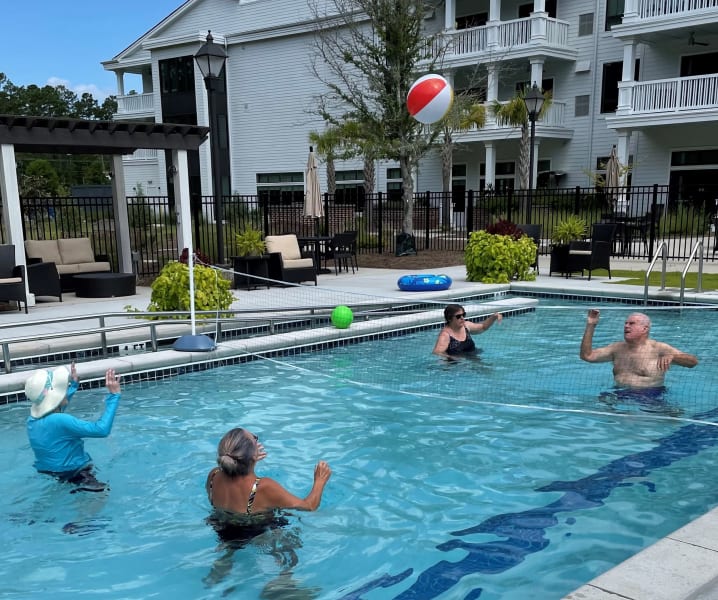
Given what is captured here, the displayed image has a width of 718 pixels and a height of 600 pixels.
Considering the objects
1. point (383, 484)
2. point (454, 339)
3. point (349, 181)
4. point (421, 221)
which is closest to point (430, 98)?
point (454, 339)

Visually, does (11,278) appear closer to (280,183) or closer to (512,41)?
(512,41)

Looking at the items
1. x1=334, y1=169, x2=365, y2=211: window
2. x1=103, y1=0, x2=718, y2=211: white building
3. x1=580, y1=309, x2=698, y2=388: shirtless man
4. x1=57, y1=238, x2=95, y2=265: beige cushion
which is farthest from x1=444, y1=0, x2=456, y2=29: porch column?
x1=580, y1=309, x2=698, y2=388: shirtless man

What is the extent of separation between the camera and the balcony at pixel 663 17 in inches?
897

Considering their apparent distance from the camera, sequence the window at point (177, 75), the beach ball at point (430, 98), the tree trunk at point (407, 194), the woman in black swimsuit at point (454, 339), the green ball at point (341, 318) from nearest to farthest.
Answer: the woman in black swimsuit at point (454, 339)
the green ball at point (341, 318)
the beach ball at point (430, 98)
the tree trunk at point (407, 194)
the window at point (177, 75)

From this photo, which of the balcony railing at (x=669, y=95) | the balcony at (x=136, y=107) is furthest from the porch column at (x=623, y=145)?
the balcony at (x=136, y=107)

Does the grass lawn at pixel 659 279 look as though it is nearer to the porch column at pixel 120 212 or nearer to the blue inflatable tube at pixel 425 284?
the blue inflatable tube at pixel 425 284

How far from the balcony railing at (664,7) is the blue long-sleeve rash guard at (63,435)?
24990 mm

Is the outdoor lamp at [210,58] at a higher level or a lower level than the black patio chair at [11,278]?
higher

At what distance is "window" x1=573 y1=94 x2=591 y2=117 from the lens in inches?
1102

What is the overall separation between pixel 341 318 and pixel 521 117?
1920cm

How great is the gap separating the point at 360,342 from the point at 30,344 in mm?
4312

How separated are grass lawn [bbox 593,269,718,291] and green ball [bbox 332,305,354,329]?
655cm

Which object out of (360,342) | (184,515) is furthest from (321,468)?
(360,342)

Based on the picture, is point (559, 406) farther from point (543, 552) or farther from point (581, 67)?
point (581, 67)
